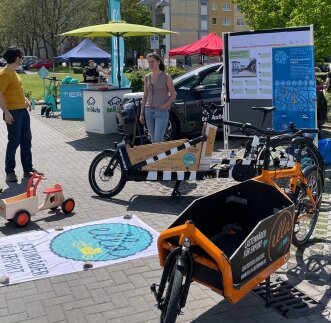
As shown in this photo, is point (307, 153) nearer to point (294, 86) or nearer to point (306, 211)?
point (306, 211)

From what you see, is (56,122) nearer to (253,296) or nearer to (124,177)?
(124,177)

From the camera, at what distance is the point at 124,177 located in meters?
6.74

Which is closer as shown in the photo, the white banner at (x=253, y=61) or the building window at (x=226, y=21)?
the white banner at (x=253, y=61)

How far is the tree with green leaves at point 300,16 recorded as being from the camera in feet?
57.4

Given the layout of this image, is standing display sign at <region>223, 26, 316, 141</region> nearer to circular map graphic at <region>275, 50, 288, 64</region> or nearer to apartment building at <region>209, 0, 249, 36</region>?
circular map graphic at <region>275, 50, 288, 64</region>

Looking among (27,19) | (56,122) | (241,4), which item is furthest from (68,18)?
(56,122)

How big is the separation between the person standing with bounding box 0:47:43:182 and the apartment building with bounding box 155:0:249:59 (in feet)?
241

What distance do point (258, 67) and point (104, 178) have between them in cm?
307

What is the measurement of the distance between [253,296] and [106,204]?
10.0 ft

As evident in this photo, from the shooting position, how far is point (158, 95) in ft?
25.6

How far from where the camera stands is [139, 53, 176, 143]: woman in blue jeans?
304 inches

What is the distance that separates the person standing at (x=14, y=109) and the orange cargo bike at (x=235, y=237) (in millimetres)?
4393

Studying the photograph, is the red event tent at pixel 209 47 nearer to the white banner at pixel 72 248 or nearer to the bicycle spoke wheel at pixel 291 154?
the bicycle spoke wheel at pixel 291 154

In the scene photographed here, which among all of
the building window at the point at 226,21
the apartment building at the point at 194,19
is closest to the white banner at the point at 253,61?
the apartment building at the point at 194,19
